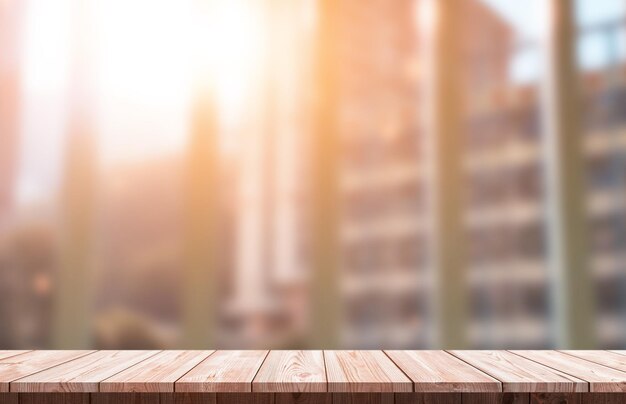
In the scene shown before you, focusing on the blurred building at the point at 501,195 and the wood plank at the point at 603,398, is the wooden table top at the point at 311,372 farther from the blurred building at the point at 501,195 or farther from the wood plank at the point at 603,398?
the blurred building at the point at 501,195

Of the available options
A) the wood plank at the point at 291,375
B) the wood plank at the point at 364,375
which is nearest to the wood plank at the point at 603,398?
the wood plank at the point at 364,375

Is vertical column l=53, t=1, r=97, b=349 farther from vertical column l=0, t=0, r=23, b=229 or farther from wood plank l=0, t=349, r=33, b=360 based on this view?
wood plank l=0, t=349, r=33, b=360

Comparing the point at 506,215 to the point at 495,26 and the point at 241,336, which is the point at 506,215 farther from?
the point at 241,336

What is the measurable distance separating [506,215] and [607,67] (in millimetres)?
557

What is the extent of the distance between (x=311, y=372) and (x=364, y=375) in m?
0.10

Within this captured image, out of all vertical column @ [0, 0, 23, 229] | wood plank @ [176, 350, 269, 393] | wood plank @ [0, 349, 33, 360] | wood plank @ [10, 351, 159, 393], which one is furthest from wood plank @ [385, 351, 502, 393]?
vertical column @ [0, 0, 23, 229]

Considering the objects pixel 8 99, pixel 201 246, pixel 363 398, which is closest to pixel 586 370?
pixel 363 398

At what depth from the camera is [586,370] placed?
109cm

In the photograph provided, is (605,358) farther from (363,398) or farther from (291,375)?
(291,375)

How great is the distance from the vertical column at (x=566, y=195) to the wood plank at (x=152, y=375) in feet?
3.62

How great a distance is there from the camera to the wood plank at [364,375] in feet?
3.16

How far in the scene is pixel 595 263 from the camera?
5.59 feet

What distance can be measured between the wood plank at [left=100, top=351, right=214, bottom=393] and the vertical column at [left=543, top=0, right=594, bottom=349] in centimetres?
110

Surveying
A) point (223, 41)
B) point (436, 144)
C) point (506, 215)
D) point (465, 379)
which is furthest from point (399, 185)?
point (465, 379)
